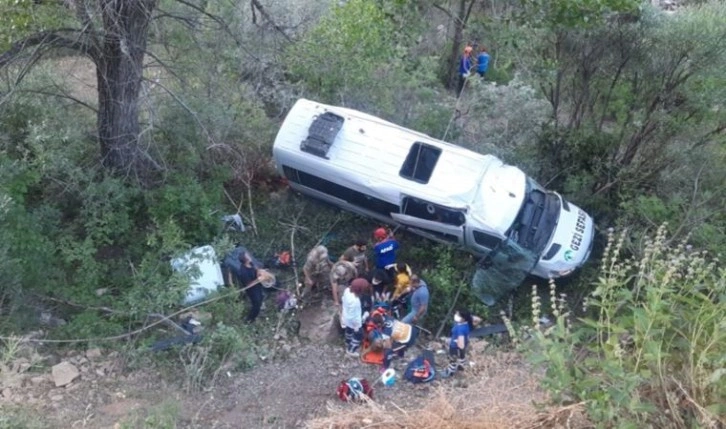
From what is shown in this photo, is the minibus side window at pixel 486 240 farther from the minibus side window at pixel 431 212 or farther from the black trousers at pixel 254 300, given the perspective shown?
the black trousers at pixel 254 300

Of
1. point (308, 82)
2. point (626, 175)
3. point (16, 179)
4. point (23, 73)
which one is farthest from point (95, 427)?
point (626, 175)

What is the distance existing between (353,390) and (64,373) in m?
3.15

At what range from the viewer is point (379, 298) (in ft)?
35.1

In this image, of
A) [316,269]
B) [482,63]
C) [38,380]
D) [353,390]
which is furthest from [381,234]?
[482,63]

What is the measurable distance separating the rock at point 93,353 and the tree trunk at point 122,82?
9.79 feet

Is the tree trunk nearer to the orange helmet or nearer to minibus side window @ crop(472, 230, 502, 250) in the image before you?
the orange helmet

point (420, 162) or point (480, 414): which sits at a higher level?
point (480, 414)

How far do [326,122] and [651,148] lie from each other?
17.4 feet

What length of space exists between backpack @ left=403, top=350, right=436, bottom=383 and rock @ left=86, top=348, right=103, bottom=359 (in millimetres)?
3602

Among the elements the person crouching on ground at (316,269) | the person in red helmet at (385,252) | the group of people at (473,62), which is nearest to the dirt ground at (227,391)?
the person crouching on ground at (316,269)

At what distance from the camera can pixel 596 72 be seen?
42.5ft

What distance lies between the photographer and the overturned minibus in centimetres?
1084

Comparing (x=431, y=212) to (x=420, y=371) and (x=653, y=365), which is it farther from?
(x=653, y=365)

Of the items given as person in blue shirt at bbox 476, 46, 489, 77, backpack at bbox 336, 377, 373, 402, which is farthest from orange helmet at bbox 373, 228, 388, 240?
person in blue shirt at bbox 476, 46, 489, 77
